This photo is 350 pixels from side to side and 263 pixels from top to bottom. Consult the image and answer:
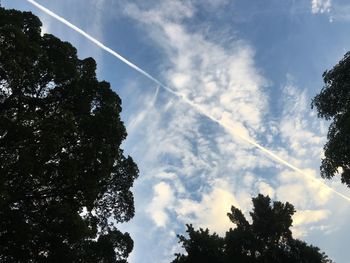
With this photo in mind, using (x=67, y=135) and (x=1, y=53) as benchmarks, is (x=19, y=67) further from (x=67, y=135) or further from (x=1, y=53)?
(x=67, y=135)

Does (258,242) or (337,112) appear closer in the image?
(337,112)

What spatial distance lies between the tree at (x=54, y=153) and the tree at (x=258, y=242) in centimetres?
1380

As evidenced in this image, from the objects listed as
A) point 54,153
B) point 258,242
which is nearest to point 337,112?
point 54,153

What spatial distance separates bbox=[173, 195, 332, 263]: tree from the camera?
95.8 ft

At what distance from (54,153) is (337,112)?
10.0 m

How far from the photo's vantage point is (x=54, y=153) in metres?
13.9

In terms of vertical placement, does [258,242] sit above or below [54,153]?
above

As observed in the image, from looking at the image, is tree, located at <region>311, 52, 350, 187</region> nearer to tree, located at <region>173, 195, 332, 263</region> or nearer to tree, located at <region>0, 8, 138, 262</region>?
tree, located at <region>0, 8, 138, 262</region>

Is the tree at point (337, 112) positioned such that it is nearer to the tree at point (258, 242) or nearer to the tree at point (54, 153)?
the tree at point (54, 153)

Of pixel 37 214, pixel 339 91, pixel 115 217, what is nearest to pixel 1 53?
pixel 37 214

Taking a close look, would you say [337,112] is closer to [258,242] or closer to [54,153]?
[54,153]

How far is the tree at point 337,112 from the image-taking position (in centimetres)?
1309

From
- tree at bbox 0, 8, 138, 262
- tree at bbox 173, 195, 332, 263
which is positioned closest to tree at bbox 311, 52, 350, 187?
tree at bbox 0, 8, 138, 262

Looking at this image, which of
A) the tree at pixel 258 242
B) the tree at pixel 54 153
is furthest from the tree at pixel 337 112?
the tree at pixel 258 242
